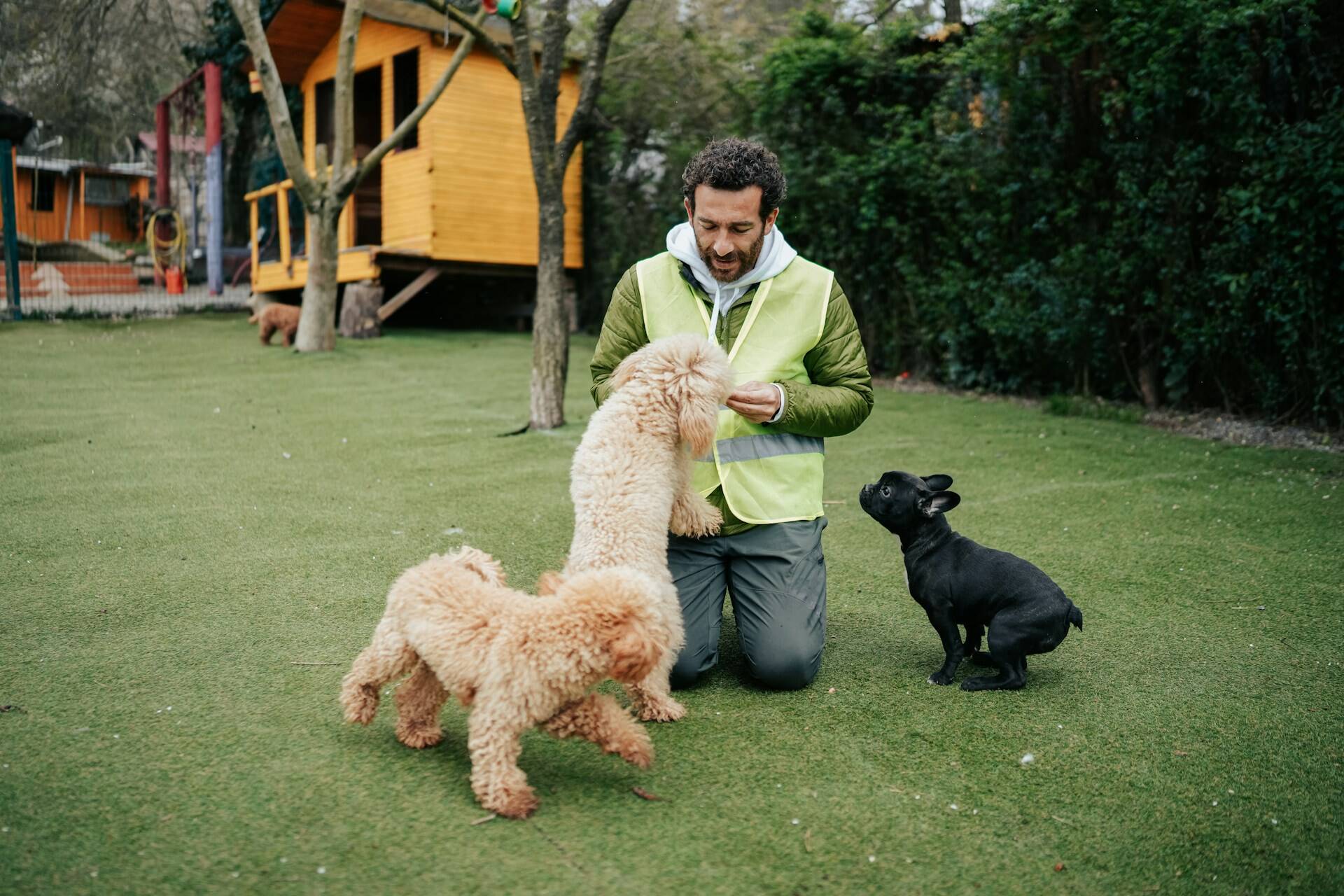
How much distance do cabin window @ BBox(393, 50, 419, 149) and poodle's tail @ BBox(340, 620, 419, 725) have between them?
1398 cm

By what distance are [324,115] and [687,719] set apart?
17.0 m

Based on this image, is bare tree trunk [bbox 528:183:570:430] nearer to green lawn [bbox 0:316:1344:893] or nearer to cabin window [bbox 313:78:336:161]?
green lawn [bbox 0:316:1344:893]

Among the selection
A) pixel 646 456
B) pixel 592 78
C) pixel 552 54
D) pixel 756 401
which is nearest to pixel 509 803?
pixel 646 456

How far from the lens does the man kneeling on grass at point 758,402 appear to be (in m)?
3.70

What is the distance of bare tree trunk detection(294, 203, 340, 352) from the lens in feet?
42.0

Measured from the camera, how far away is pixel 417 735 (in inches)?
123

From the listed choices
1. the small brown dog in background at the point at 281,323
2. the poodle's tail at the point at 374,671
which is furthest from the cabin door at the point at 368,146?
the poodle's tail at the point at 374,671

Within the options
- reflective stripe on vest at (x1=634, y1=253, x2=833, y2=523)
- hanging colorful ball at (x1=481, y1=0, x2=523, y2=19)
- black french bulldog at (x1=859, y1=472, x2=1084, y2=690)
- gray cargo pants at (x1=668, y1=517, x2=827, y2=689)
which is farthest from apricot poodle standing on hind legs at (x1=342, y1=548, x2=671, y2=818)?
hanging colorful ball at (x1=481, y1=0, x2=523, y2=19)

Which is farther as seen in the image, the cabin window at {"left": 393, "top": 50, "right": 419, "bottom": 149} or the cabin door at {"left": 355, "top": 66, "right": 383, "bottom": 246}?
the cabin door at {"left": 355, "top": 66, "right": 383, "bottom": 246}

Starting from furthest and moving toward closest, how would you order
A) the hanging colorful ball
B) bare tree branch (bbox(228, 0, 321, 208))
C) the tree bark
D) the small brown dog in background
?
1. the tree bark
2. the small brown dog in background
3. bare tree branch (bbox(228, 0, 321, 208))
4. the hanging colorful ball

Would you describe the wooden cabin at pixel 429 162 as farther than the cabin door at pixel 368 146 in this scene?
No

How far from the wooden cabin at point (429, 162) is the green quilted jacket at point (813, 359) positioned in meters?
10.7

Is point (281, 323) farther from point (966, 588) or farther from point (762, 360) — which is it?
point (966, 588)

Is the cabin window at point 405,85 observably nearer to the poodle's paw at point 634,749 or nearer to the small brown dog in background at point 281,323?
the small brown dog in background at point 281,323
